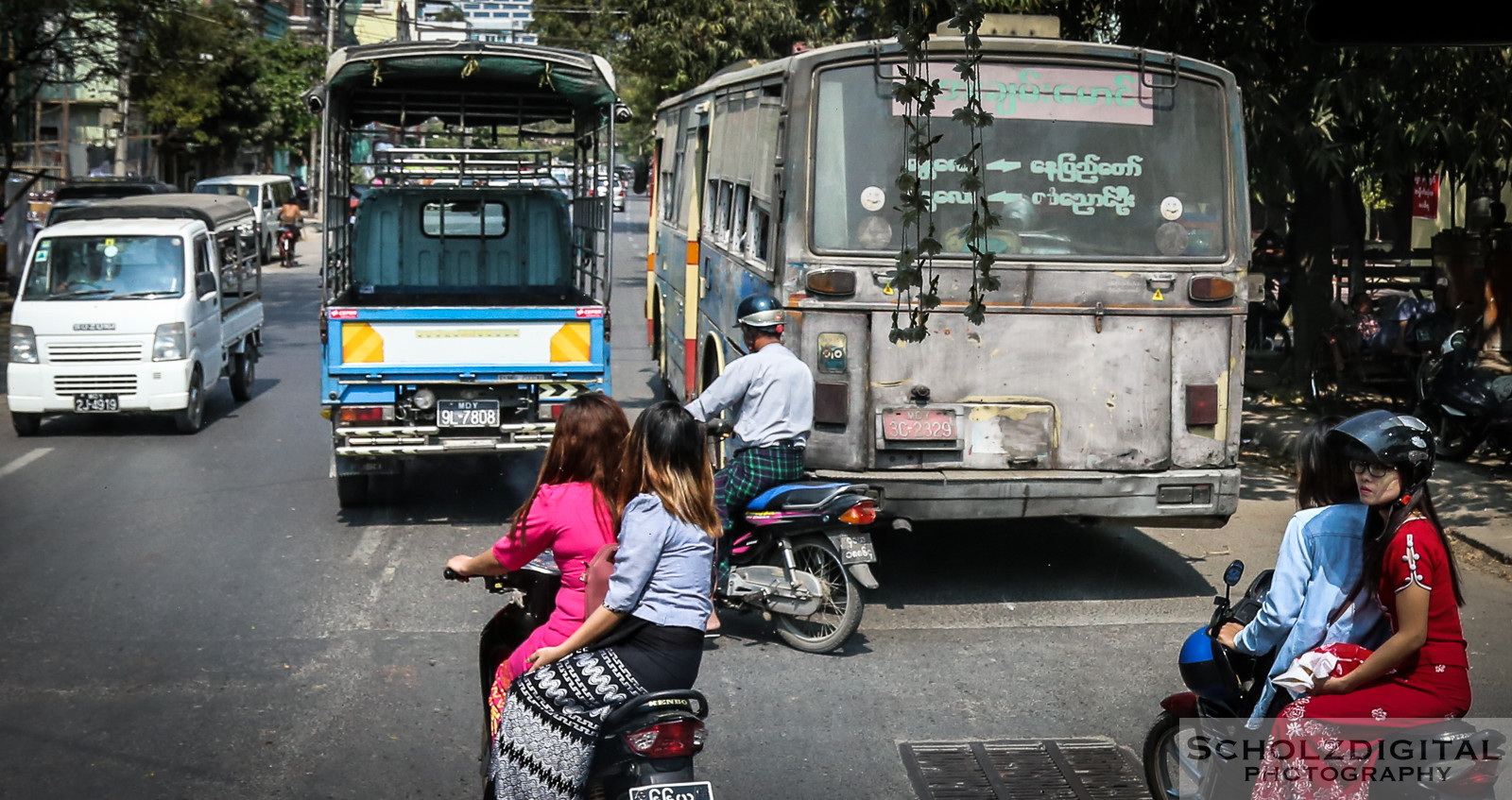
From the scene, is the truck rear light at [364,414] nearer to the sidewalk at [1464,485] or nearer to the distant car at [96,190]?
the sidewalk at [1464,485]

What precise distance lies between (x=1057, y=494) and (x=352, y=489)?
15.9ft

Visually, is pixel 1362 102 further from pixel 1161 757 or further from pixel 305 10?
pixel 305 10

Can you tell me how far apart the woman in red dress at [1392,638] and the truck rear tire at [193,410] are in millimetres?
11200

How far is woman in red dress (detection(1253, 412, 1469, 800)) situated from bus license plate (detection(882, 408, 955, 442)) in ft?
12.7

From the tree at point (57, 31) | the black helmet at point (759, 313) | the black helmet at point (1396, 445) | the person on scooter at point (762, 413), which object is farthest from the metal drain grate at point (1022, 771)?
the tree at point (57, 31)

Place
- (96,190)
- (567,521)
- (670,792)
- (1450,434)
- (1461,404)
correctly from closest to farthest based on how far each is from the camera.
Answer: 1. (670,792)
2. (567,521)
3. (1461,404)
4. (1450,434)
5. (96,190)

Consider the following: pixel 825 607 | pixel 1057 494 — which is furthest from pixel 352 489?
pixel 1057 494

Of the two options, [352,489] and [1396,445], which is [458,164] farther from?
[1396,445]

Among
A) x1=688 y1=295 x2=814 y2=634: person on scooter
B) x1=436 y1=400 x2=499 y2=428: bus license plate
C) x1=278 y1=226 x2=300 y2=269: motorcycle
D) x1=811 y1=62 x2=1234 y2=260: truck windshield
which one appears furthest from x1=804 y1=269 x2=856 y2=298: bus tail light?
x1=278 y1=226 x2=300 y2=269: motorcycle

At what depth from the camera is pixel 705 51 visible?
24.3 m

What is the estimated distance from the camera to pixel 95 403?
12.6 metres

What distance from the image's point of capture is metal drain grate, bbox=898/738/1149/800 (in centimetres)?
523

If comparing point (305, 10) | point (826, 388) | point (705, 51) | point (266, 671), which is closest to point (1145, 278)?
point (826, 388)

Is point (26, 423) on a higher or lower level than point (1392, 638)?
lower
